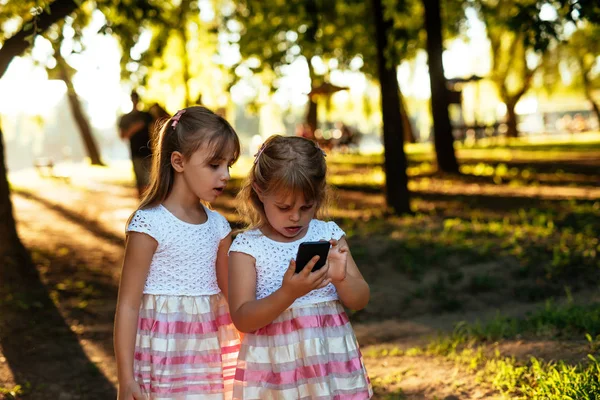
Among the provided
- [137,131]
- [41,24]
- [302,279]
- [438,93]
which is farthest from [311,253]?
[438,93]

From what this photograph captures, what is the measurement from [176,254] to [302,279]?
720mm

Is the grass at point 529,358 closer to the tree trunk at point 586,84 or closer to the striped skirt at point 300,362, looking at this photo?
the striped skirt at point 300,362

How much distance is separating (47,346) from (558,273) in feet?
18.1

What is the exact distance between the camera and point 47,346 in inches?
261

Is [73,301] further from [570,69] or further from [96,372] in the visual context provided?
[570,69]

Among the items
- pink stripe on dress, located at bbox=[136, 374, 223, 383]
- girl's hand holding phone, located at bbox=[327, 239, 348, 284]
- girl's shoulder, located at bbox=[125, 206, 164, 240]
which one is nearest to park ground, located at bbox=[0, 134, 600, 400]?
girl's hand holding phone, located at bbox=[327, 239, 348, 284]

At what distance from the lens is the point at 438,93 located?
16016 mm

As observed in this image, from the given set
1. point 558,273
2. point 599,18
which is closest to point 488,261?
point 558,273

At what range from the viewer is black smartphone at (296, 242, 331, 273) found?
266 cm

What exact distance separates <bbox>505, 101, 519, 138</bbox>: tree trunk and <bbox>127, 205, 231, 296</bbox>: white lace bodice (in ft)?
112

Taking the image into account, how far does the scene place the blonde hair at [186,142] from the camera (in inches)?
123

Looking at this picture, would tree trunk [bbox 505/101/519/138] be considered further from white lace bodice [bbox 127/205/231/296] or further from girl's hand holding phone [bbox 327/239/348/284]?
girl's hand holding phone [bbox 327/239/348/284]

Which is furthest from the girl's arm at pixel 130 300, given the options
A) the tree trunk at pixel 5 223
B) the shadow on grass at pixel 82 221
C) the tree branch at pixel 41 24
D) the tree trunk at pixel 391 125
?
the tree trunk at pixel 391 125

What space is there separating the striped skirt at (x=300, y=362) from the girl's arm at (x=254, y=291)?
0.11 meters
